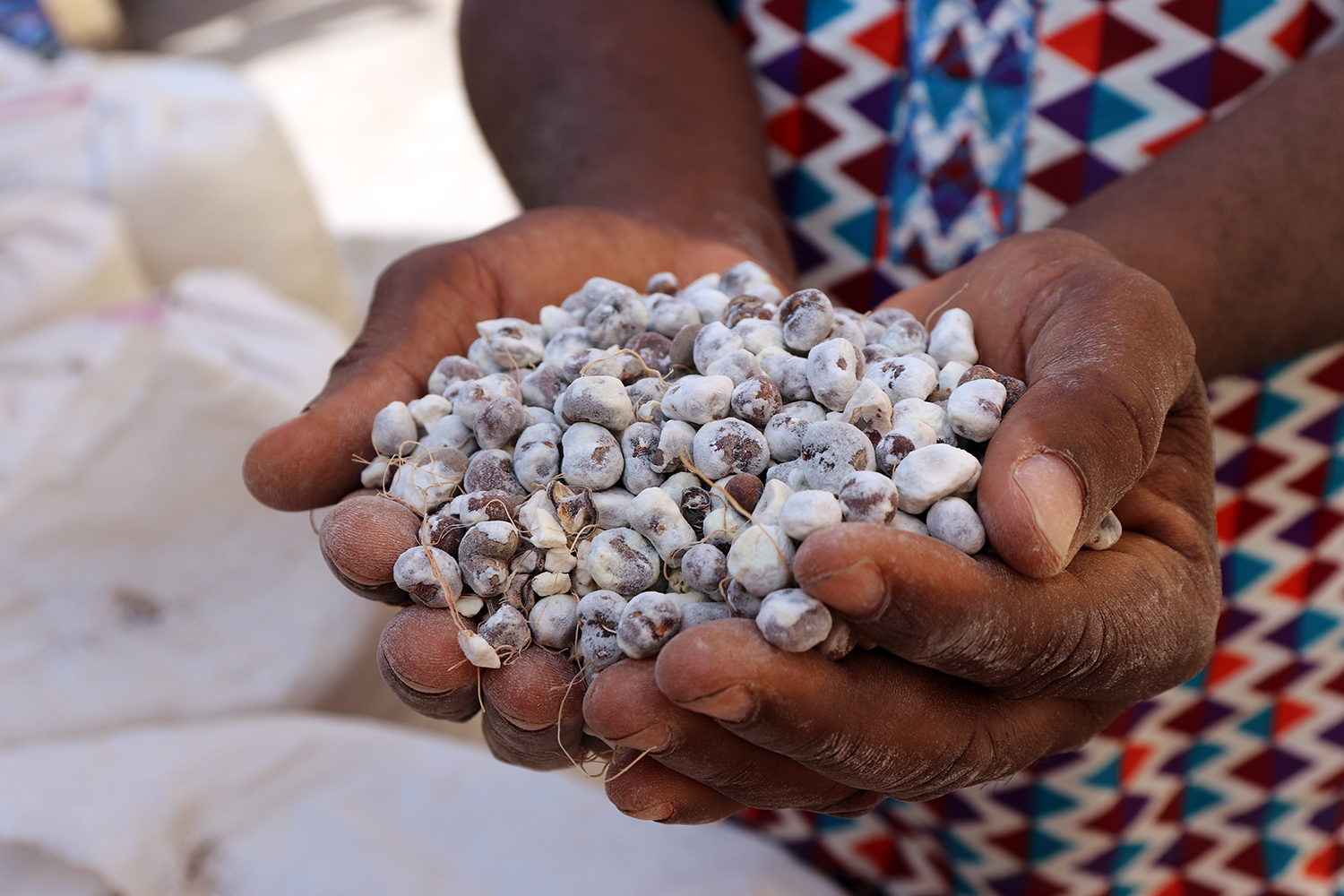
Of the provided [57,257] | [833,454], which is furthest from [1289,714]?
[57,257]

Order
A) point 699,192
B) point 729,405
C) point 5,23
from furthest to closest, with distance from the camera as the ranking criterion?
point 5,23 → point 699,192 → point 729,405

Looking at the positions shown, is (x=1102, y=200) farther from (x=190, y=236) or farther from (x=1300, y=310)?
(x=190, y=236)

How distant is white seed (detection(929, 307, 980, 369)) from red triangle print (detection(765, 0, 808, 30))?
18.4 inches

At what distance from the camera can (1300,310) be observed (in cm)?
90

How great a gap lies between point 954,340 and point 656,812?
40 centimetres

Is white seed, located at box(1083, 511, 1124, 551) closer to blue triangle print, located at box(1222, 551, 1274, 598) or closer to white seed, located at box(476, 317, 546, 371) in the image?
white seed, located at box(476, 317, 546, 371)

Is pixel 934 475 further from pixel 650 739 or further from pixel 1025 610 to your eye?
pixel 650 739

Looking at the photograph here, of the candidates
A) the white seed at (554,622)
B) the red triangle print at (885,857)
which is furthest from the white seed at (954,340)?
the red triangle print at (885,857)

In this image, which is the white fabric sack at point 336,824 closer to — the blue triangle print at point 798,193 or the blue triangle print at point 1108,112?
the blue triangle print at point 798,193

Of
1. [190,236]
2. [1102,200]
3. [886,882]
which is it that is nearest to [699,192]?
[1102,200]

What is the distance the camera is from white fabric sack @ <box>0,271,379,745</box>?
1.29m

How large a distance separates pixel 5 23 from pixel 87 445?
2.89 metres

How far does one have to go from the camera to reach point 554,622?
2.23ft

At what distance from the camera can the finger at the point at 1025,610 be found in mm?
554
